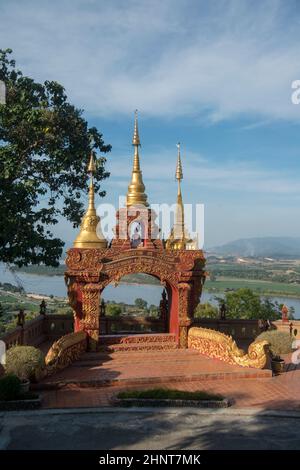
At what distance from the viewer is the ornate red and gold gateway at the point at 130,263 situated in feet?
53.6

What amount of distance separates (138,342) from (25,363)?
5.28 metres

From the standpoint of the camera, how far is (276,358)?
15.5 meters

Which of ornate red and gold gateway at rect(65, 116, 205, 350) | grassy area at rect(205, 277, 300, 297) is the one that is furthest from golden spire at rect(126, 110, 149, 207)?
grassy area at rect(205, 277, 300, 297)

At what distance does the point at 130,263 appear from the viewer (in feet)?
55.0

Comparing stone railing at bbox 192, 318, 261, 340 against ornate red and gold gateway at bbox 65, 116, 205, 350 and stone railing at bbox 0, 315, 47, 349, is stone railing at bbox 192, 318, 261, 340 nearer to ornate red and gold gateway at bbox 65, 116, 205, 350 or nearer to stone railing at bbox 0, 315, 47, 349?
ornate red and gold gateway at bbox 65, 116, 205, 350

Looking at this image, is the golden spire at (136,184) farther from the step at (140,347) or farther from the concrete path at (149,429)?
the concrete path at (149,429)

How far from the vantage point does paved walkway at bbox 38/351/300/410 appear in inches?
479

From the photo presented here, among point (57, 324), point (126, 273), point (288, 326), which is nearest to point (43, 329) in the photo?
point (57, 324)

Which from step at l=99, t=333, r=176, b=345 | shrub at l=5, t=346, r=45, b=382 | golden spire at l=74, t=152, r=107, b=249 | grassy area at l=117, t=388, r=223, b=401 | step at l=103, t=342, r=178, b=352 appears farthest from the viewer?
golden spire at l=74, t=152, r=107, b=249

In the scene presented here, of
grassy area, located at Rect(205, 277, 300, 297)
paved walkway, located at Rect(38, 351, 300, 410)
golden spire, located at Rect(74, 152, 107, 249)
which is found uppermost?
golden spire, located at Rect(74, 152, 107, 249)

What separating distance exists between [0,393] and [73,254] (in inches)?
240

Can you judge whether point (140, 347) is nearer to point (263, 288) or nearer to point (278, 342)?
point (278, 342)

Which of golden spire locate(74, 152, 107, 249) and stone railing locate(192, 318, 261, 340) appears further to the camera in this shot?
stone railing locate(192, 318, 261, 340)

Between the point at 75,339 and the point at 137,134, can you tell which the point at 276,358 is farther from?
the point at 137,134
